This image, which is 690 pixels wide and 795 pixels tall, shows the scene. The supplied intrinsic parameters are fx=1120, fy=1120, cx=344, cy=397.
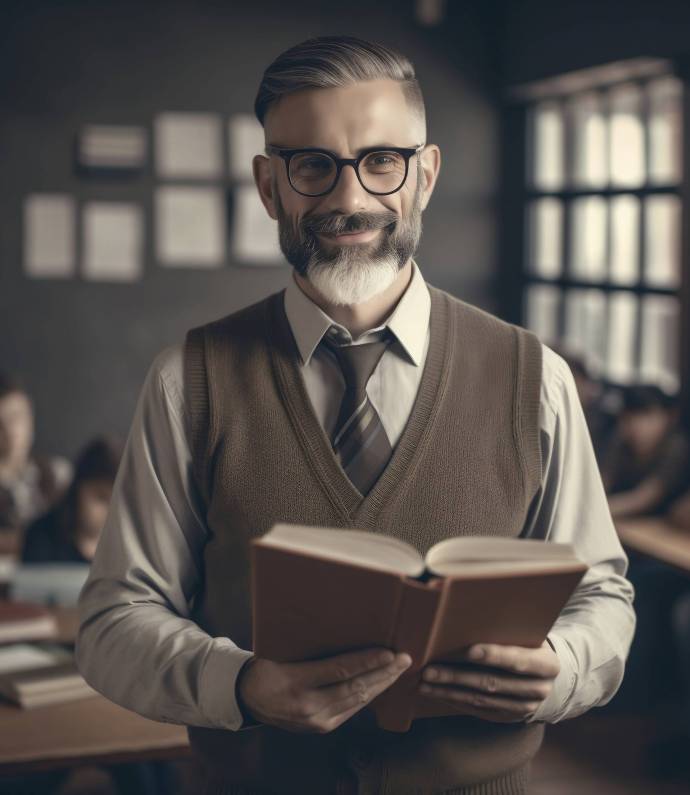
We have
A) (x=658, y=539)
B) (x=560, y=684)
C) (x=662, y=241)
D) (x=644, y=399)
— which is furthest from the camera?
(x=662, y=241)

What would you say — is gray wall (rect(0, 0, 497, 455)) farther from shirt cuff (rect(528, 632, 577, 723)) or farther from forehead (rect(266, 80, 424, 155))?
shirt cuff (rect(528, 632, 577, 723))

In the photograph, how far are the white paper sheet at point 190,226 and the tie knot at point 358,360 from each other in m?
4.99

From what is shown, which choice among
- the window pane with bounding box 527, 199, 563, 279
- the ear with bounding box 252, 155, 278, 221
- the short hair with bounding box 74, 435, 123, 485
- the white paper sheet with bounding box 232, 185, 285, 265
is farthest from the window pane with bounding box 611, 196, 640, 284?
the ear with bounding box 252, 155, 278, 221

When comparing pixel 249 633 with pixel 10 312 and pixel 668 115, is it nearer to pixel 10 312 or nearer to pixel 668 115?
pixel 668 115

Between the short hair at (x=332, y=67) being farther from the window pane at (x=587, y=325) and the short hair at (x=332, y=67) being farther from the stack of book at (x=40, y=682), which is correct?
the window pane at (x=587, y=325)

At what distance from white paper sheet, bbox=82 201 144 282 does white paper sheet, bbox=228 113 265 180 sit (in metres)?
0.61

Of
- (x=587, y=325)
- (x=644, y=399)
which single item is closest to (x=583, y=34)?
(x=587, y=325)

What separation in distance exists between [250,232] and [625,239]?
2.17 metres

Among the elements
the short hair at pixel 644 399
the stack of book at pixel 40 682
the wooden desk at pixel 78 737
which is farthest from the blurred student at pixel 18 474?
the short hair at pixel 644 399

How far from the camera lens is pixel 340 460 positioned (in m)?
1.44

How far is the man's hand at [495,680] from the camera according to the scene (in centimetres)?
121

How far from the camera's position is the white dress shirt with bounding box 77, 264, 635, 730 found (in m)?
1.36

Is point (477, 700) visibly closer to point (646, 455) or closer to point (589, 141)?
point (646, 455)

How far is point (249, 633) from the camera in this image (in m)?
1.41
